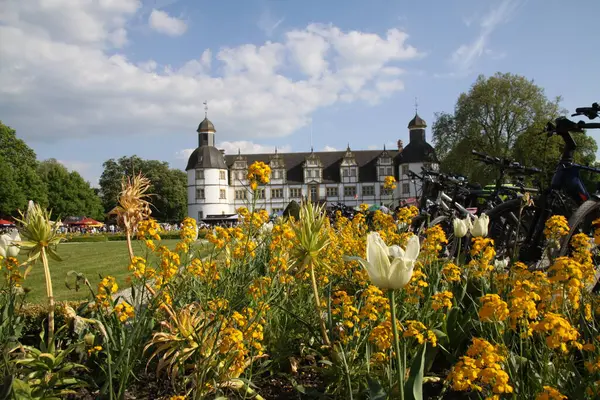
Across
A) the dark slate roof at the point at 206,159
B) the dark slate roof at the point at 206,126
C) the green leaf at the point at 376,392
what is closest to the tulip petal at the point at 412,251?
the green leaf at the point at 376,392

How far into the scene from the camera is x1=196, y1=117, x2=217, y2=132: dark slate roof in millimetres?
69125

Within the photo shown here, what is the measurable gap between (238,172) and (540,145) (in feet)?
155

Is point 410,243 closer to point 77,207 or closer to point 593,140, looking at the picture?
point 593,140

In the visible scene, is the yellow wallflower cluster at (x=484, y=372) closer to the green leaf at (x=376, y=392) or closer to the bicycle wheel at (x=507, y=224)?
the green leaf at (x=376, y=392)

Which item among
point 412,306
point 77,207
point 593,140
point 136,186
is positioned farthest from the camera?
point 77,207

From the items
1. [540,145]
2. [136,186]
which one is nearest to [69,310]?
[136,186]

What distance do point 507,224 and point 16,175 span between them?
Answer: 44.2 metres

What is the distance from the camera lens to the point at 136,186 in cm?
283

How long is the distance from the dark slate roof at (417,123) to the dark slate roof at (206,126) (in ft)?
93.3

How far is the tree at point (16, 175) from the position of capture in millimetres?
38438

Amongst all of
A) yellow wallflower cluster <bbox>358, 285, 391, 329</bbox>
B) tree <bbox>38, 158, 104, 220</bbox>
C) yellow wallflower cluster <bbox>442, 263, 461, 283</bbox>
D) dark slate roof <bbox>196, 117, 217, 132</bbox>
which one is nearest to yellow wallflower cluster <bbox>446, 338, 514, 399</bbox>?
yellow wallflower cluster <bbox>358, 285, 391, 329</bbox>

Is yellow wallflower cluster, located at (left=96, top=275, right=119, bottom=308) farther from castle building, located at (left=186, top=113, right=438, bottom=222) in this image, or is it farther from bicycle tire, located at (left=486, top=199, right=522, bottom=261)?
castle building, located at (left=186, top=113, right=438, bottom=222)

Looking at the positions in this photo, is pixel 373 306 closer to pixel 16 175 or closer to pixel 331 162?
pixel 16 175

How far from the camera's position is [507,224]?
16.8 ft
